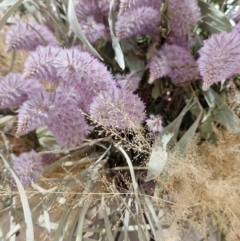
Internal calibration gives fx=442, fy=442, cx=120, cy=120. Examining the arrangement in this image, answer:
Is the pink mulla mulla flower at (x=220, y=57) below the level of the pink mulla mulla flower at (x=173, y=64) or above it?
above

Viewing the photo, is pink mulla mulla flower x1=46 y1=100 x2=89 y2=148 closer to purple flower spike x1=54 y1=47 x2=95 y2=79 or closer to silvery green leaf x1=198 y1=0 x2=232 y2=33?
purple flower spike x1=54 y1=47 x2=95 y2=79

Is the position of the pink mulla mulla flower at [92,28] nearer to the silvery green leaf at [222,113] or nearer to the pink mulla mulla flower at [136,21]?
the pink mulla mulla flower at [136,21]

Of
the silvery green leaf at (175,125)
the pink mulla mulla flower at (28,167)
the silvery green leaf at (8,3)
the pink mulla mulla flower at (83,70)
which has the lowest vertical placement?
the pink mulla mulla flower at (28,167)

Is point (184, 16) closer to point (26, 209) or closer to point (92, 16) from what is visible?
point (92, 16)

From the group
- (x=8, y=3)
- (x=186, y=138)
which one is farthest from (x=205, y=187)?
(x=8, y=3)

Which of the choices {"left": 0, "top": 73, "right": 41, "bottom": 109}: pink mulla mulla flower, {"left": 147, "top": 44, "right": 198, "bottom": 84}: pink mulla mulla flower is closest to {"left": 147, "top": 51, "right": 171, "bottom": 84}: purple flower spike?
{"left": 147, "top": 44, "right": 198, "bottom": 84}: pink mulla mulla flower

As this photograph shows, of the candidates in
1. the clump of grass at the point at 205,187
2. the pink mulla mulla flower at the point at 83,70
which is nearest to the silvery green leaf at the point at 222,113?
the clump of grass at the point at 205,187
